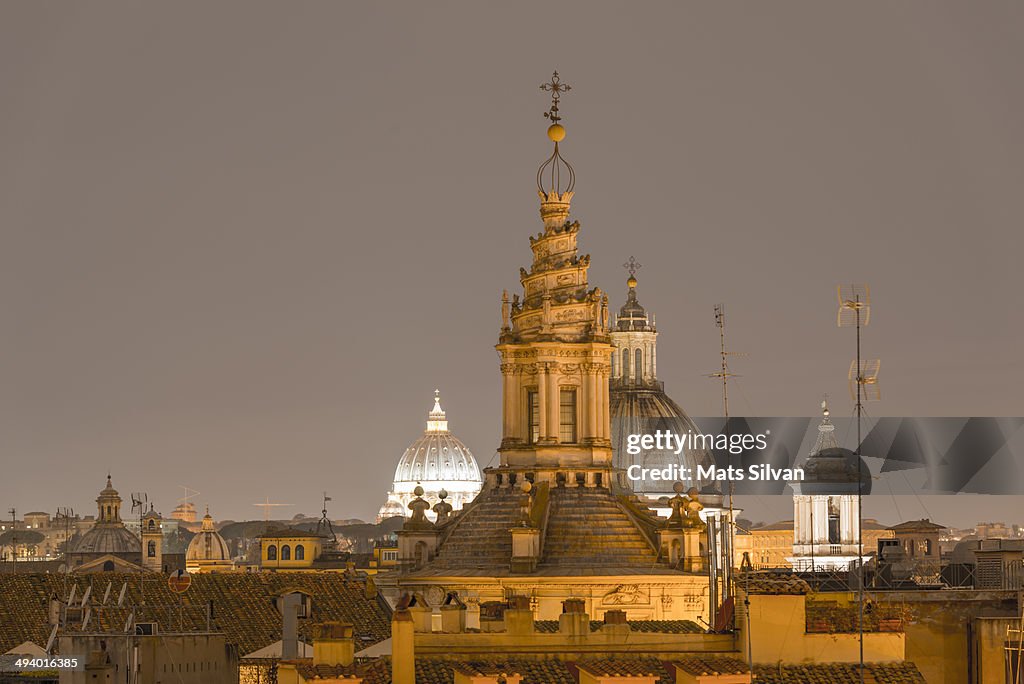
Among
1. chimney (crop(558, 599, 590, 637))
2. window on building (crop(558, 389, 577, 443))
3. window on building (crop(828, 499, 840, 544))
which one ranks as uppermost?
window on building (crop(828, 499, 840, 544))

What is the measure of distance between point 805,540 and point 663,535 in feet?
211

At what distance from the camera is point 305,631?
217 feet

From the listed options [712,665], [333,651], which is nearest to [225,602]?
[333,651]

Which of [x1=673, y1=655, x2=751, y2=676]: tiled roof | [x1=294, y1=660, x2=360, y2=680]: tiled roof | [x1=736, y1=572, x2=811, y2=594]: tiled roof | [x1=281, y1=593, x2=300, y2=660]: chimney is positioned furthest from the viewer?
[x1=281, y1=593, x2=300, y2=660]: chimney

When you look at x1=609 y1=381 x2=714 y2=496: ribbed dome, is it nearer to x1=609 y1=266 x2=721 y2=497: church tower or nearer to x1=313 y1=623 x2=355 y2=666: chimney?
x1=609 y1=266 x2=721 y2=497: church tower

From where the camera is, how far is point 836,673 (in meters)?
43.8

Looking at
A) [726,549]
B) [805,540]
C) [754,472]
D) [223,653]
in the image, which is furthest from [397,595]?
[805,540]

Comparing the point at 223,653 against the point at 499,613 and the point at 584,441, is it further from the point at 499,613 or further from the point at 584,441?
the point at 584,441

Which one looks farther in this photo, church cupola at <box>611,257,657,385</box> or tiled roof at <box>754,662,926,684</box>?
church cupola at <box>611,257,657,385</box>

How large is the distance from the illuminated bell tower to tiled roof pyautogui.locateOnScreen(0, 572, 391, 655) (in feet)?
19.6

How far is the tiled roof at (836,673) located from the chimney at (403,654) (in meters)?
5.05

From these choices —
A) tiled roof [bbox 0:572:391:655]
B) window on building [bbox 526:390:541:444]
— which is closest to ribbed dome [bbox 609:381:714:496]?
tiled roof [bbox 0:572:391:655]

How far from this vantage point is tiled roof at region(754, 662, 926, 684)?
1708 inches

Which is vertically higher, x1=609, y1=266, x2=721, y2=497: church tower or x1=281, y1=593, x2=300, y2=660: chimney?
x1=609, y1=266, x2=721, y2=497: church tower
